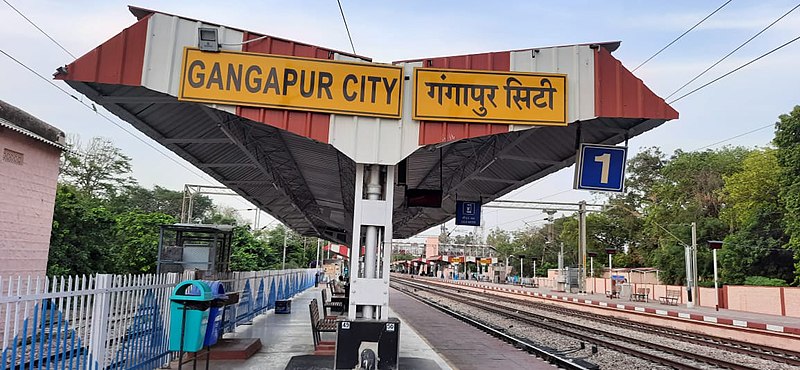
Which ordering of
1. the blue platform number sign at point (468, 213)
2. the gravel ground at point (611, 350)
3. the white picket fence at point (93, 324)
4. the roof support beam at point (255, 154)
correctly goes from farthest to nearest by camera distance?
1. the blue platform number sign at point (468, 213)
2. the gravel ground at point (611, 350)
3. the roof support beam at point (255, 154)
4. the white picket fence at point (93, 324)

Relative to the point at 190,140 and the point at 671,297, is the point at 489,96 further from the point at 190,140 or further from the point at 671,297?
the point at 671,297

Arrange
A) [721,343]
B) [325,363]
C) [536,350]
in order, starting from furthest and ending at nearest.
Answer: [721,343], [536,350], [325,363]

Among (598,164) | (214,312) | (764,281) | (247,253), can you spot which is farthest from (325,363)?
(764,281)

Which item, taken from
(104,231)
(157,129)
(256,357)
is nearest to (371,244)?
(256,357)

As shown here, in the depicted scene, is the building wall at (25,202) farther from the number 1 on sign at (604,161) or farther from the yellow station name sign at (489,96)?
the number 1 on sign at (604,161)

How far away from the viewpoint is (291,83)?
23.5 feet

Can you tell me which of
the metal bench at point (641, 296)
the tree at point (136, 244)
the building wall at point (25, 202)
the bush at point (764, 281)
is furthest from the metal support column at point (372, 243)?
the bush at point (764, 281)

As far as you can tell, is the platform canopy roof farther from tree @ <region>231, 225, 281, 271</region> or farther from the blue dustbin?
tree @ <region>231, 225, 281, 271</region>

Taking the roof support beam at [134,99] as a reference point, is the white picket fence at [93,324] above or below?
below

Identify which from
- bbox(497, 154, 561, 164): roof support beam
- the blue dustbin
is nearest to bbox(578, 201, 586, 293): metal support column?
bbox(497, 154, 561, 164): roof support beam

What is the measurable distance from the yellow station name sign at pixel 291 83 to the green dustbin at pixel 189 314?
2381 mm

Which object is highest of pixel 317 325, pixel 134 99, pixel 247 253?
pixel 134 99

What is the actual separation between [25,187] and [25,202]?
0.33 metres

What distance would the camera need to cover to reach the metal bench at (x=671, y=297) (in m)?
32.0
